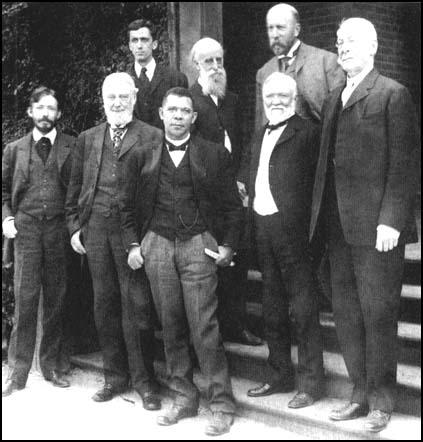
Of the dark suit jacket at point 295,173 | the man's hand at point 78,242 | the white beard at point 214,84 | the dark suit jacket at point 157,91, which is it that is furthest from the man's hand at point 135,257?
the white beard at point 214,84

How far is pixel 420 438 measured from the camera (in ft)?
13.0

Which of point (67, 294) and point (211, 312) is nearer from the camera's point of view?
point (211, 312)

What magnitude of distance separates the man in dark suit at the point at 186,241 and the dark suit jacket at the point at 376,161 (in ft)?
2.60

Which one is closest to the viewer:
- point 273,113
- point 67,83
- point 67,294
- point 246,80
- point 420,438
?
point 420,438

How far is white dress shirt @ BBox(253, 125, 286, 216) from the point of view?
4.50m

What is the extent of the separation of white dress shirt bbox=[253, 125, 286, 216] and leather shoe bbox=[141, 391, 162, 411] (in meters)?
1.38

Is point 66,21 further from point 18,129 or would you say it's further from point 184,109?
point 184,109

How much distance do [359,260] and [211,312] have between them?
0.95 meters

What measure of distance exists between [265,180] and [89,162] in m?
1.24

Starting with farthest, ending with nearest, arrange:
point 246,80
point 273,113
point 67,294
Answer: point 246,80
point 67,294
point 273,113

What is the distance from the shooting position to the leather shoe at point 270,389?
Result: 185 inches

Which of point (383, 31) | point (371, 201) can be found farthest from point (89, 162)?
point (383, 31)

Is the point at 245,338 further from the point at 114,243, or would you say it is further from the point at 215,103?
the point at 215,103

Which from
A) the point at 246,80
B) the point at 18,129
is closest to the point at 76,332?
the point at 18,129
